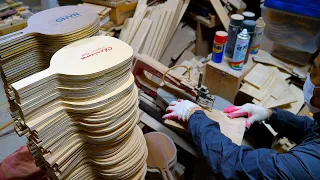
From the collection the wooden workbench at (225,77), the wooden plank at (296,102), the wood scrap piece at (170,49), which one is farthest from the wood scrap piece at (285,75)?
the wood scrap piece at (170,49)

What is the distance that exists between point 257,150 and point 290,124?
1.91 feet

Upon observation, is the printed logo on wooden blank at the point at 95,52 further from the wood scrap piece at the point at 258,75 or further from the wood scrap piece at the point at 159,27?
the wood scrap piece at the point at 159,27

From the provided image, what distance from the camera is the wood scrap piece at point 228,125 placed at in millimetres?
1668

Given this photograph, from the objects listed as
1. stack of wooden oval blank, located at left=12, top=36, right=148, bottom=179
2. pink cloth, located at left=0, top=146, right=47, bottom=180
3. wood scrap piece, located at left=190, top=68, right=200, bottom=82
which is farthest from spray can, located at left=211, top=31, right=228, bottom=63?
pink cloth, located at left=0, top=146, right=47, bottom=180

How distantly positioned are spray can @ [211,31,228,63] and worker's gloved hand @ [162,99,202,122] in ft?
2.34

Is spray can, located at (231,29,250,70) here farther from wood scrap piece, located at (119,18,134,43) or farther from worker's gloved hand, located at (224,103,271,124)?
wood scrap piece, located at (119,18,134,43)

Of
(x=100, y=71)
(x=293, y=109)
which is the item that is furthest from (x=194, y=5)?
(x=100, y=71)

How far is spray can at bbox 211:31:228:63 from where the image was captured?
2123mm

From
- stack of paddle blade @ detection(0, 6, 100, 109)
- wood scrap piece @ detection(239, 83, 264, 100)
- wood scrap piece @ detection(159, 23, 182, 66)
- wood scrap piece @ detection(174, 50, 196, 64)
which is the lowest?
wood scrap piece @ detection(174, 50, 196, 64)

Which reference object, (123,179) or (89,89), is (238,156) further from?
(89,89)

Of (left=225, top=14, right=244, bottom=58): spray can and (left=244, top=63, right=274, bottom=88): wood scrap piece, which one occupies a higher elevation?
(left=225, top=14, right=244, bottom=58): spray can

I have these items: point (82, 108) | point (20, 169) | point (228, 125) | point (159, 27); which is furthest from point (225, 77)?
point (20, 169)

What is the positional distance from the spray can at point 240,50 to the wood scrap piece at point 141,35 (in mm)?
1039

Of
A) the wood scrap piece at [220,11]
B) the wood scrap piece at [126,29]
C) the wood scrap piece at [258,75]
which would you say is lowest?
the wood scrap piece at [258,75]
